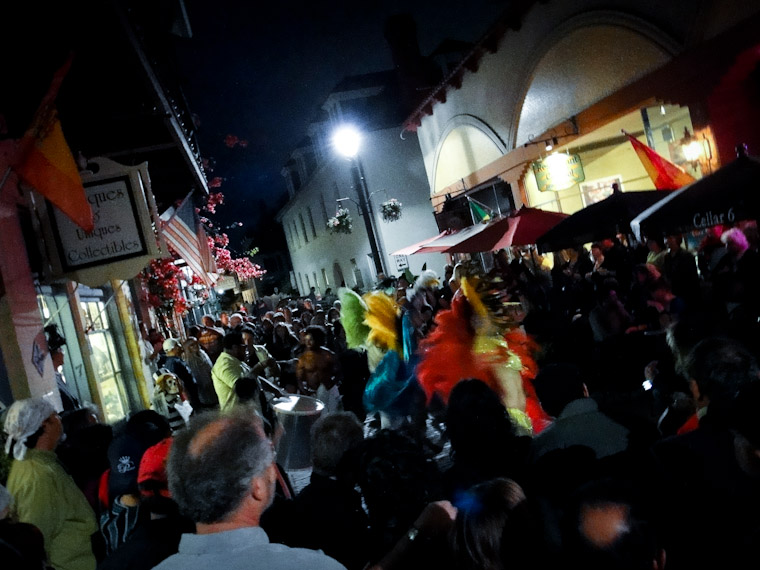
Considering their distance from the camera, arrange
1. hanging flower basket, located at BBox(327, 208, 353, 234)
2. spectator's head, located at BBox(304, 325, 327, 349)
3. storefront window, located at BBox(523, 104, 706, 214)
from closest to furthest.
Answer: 1. spectator's head, located at BBox(304, 325, 327, 349)
2. storefront window, located at BBox(523, 104, 706, 214)
3. hanging flower basket, located at BBox(327, 208, 353, 234)

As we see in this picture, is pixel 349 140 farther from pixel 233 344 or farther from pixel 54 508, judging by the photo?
pixel 54 508

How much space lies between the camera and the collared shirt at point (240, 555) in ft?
6.16

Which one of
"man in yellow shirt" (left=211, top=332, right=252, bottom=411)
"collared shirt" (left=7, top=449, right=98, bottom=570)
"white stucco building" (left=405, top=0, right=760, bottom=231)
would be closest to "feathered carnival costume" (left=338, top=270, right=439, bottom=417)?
"man in yellow shirt" (left=211, top=332, right=252, bottom=411)

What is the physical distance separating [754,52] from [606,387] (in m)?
5.48

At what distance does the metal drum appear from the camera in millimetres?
5410

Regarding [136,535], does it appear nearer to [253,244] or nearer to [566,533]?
[566,533]

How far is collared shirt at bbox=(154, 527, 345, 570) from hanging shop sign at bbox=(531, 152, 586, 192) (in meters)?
12.6

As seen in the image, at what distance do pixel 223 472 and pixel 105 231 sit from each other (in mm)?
5064

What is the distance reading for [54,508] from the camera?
354 centimetres

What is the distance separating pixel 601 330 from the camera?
6.46 metres

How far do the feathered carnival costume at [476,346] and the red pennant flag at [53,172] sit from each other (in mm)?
3348

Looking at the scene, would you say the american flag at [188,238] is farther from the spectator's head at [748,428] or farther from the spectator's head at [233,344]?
the spectator's head at [748,428]

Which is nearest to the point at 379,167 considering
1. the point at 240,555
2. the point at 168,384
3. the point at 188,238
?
the point at 188,238

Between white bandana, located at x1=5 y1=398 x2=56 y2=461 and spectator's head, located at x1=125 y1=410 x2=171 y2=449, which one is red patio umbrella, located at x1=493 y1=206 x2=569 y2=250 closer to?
spectator's head, located at x1=125 y1=410 x2=171 y2=449
